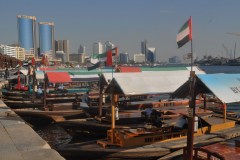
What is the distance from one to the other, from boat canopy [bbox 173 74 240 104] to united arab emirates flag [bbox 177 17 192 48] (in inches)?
57.1

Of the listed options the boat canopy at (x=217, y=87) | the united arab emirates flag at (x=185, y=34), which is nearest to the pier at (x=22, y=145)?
the boat canopy at (x=217, y=87)

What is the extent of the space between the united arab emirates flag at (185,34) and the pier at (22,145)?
6330 millimetres

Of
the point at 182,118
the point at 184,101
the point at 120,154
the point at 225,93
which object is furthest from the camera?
the point at 184,101

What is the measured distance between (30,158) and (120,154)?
542 centimetres

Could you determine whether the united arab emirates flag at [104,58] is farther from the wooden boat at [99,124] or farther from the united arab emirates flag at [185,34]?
the united arab emirates flag at [185,34]

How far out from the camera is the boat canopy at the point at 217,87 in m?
12.0

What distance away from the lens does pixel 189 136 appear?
11.3 m

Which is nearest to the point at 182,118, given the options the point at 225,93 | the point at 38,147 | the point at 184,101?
the point at 225,93

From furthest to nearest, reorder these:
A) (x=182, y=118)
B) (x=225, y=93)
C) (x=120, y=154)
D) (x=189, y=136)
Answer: (x=182, y=118)
(x=120, y=154)
(x=225, y=93)
(x=189, y=136)

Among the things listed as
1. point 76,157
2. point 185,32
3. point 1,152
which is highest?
point 185,32

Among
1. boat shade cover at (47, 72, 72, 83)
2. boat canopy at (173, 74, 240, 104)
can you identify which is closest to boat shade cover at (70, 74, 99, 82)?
boat shade cover at (47, 72, 72, 83)

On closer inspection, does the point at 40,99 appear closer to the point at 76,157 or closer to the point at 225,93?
the point at 76,157

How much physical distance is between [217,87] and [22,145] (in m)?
7.65

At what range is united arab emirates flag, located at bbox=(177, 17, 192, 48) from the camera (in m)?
11.7
